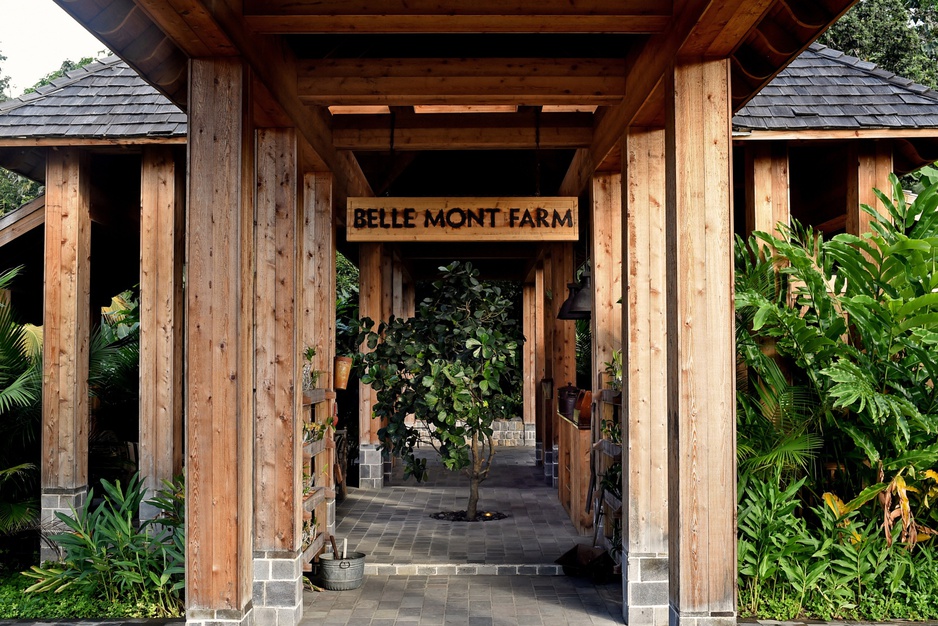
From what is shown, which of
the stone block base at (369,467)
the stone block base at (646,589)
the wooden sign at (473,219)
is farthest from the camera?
the stone block base at (369,467)

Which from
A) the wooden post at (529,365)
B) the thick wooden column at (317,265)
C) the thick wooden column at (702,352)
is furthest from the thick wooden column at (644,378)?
the wooden post at (529,365)

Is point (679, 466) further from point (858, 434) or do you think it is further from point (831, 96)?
point (831, 96)

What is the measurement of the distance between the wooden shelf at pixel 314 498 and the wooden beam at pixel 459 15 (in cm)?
323

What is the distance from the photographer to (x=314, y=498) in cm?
620

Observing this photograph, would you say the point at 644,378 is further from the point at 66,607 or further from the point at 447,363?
the point at 66,607

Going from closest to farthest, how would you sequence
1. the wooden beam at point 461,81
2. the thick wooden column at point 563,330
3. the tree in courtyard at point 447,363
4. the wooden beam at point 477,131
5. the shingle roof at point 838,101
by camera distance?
the wooden beam at point 461,81
the shingle roof at point 838,101
the wooden beam at point 477,131
the tree in courtyard at point 447,363
the thick wooden column at point 563,330

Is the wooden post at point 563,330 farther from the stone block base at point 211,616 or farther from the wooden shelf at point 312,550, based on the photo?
the stone block base at point 211,616

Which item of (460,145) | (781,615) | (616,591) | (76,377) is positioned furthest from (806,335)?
(76,377)

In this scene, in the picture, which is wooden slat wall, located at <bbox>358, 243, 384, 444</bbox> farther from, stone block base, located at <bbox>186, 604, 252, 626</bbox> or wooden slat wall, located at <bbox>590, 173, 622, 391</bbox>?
stone block base, located at <bbox>186, 604, 252, 626</bbox>

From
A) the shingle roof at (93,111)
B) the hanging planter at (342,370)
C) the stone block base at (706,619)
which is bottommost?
the stone block base at (706,619)

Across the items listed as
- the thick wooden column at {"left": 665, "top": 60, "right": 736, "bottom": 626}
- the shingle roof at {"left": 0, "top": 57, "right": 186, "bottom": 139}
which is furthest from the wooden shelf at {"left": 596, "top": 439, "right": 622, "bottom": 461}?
the shingle roof at {"left": 0, "top": 57, "right": 186, "bottom": 139}

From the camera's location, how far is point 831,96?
6676 millimetres

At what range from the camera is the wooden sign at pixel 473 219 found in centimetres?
580

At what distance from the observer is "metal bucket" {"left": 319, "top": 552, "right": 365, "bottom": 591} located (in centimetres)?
595
